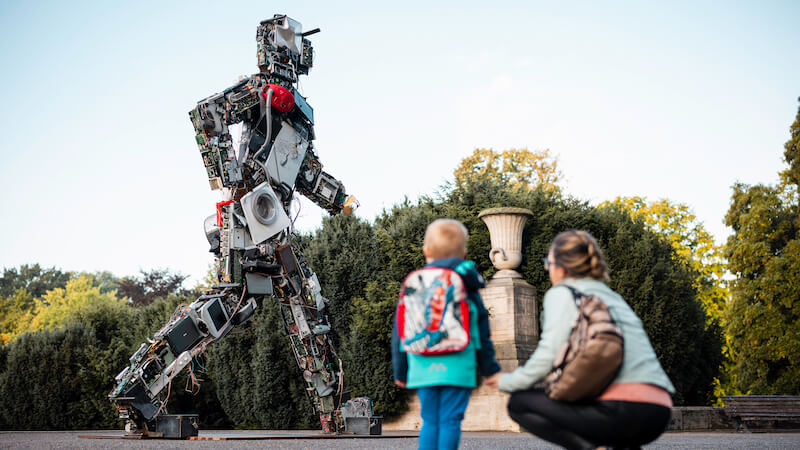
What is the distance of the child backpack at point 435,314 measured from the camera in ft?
9.73

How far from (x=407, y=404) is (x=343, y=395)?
3.64 m

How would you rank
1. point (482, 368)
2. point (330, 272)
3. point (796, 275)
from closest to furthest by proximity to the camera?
point (482, 368) < point (330, 272) < point (796, 275)

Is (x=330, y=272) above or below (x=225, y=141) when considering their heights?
below

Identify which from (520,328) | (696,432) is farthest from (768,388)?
(520,328)

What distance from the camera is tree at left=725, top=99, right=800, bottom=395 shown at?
1695cm

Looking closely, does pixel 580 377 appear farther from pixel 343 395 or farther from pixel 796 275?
pixel 796 275

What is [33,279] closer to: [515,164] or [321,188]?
[515,164]

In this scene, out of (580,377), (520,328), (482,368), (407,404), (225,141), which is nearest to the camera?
(580,377)

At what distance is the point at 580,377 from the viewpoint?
98.7 inches

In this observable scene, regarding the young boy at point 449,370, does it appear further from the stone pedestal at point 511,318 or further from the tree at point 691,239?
the tree at point 691,239

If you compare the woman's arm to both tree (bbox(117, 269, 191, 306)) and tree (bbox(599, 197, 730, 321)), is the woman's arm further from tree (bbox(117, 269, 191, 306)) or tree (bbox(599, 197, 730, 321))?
tree (bbox(117, 269, 191, 306))

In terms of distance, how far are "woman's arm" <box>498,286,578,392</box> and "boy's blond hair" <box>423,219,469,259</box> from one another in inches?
23.4


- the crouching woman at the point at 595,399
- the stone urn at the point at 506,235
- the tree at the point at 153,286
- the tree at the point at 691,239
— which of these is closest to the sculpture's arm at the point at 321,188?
the stone urn at the point at 506,235

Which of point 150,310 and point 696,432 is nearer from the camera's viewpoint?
point 696,432
